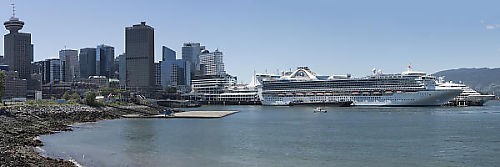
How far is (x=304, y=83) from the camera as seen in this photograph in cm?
13300

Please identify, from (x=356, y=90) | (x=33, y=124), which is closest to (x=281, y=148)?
(x=33, y=124)

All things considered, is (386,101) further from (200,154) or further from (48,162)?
(48,162)

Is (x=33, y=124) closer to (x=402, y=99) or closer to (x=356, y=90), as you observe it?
(x=402, y=99)

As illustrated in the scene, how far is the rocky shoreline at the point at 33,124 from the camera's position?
25438 millimetres

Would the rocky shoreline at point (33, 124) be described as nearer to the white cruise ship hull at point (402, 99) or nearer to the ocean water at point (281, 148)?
the ocean water at point (281, 148)

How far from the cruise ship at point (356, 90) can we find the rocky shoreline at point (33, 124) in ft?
184

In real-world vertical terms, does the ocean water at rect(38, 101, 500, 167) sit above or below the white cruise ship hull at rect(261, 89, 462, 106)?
below

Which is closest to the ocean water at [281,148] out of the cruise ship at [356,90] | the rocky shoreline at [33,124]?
the rocky shoreline at [33,124]

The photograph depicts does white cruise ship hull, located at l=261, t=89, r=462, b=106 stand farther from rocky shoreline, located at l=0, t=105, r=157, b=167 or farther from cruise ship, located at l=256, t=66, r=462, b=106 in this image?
rocky shoreline, located at l=0, t=105, r=157, b=167

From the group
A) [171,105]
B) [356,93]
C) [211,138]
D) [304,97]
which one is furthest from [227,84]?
[211,138]

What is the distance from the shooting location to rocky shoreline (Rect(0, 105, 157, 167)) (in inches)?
1001

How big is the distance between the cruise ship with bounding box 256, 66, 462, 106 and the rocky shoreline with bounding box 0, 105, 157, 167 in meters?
56.1

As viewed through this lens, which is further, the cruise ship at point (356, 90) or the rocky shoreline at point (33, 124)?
the cruise ship at point (356, 90)

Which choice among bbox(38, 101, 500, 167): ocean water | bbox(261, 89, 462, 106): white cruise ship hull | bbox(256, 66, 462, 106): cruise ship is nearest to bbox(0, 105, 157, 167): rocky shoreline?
bbox(38, 101, 500, 167): ocean water
